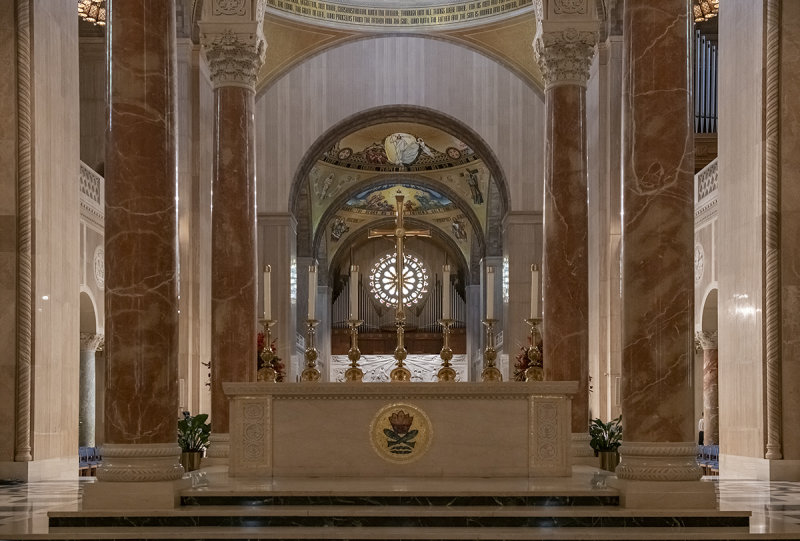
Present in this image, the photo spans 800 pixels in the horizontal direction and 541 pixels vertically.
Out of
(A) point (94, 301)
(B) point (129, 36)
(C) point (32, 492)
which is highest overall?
(B) point (129, 36)

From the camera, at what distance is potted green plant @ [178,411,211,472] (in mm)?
12125

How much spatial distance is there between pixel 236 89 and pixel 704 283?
849cm

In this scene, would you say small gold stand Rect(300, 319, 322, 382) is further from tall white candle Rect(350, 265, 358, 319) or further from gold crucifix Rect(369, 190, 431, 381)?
gold crucifix Rect(369, 190, 431, 381)

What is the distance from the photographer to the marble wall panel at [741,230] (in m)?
12.2

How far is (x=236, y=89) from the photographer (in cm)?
1306

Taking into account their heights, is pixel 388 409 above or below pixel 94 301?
below

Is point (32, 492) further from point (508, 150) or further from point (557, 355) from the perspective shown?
point (508, 150)

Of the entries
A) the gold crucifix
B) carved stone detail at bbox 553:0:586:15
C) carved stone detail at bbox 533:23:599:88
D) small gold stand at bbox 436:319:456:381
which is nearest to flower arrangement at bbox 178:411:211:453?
the gold crucifix

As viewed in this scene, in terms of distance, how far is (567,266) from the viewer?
1244 cm

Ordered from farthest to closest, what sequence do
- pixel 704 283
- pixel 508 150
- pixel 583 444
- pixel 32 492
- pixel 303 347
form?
Result: pixel 303 347 → pixel 508 150 → pixel 704 283 → pixel 583 444 → pixel 32 492

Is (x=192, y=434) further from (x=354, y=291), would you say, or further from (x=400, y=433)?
(x=354, y=291)

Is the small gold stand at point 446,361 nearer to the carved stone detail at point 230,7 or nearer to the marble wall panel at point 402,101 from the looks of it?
the carved stone detail at point 230,7

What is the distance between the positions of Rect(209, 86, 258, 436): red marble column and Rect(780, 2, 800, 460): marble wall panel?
19.5 ft

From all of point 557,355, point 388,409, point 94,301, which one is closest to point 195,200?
point 94,301
